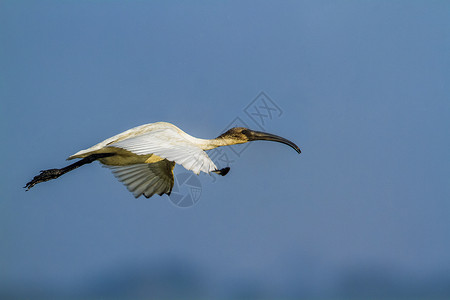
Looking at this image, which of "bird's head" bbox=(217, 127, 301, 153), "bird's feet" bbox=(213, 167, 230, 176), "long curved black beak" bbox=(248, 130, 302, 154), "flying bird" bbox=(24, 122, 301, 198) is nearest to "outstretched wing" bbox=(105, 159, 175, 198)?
"flying bird" bbox=(24, 122, 301, 198)

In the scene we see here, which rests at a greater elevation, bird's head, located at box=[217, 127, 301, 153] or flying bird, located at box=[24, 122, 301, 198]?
bird's head, located at box=[217, 127, 301, 153]

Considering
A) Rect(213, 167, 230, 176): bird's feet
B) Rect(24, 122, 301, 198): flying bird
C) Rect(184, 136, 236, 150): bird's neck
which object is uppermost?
Rect(184, 136, 236, 150): bird's neck

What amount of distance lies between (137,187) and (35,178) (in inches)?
69.8

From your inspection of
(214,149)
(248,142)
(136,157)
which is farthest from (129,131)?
(248,142)

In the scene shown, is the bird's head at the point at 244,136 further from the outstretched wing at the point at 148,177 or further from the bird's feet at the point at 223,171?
the bird's feet at the point at 223,171

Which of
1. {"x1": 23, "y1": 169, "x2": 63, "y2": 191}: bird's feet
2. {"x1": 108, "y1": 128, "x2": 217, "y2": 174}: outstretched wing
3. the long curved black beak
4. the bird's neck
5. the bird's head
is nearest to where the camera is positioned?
{"x1": 108, "y1": 128, "x2": 217, "y2": 174}: outstretched wing

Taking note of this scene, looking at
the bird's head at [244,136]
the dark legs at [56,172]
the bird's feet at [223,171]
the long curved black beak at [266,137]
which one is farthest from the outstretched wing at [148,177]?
the bird's feet at [223,171]

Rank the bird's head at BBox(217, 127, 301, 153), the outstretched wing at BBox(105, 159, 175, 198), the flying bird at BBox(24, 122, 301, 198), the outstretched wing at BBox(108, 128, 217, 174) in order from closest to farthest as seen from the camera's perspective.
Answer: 1. the outstretched wing at BBox(108, 128, 217, 174)
2. the flying bird at BBox(24, 122, 301, 198)
3. the bird's head at BBox(217, 127, 301, 153)
4. the outstretched wing at BBox(105, 159, 175, 198)

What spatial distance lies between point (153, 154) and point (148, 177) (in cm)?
132

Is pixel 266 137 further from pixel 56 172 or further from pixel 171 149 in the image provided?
pixel 56 172

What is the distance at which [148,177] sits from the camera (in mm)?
8602

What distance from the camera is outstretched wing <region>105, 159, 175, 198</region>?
27.7 feet

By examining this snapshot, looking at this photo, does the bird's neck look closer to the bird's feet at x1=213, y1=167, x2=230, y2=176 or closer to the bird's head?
the bird's head

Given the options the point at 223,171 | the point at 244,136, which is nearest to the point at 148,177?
the point at 244,136
